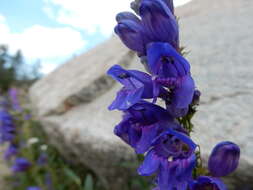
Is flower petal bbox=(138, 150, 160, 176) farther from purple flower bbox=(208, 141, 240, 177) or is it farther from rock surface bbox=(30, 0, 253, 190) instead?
rock surface bbox=(30, 0, 253, 190)

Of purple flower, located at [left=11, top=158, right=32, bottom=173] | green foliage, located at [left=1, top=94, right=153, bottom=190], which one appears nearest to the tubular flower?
green foliage, located at [left=1, top=94, right=153, bottom=190]

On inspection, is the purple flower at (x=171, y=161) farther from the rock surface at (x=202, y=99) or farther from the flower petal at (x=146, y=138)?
the rock surface at (x=202, y=99)

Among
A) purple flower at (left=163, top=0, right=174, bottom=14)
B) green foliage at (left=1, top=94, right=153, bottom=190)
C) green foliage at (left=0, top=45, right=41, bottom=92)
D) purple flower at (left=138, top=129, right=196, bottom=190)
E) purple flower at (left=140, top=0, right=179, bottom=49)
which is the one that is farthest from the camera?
green foliage at (left=0, top=45, right=41, bottom=92)

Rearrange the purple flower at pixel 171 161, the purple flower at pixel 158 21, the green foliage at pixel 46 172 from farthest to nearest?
the green foliage at pixel 46 172, the purple flower at pixel 158 21, the purple flower at pixel 171 161

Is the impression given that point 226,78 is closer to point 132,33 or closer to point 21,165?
point 132,33

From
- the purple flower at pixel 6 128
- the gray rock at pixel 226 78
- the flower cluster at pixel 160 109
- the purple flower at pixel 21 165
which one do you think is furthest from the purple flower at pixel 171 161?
the purple flower at pixel 6 128

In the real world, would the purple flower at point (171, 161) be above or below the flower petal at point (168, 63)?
below

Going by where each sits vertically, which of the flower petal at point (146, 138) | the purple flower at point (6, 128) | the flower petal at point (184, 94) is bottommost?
the purple flower at point (6, 128)
